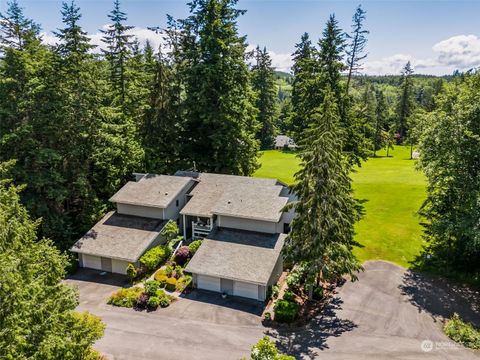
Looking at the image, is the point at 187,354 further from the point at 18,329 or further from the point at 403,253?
the point at 403,253

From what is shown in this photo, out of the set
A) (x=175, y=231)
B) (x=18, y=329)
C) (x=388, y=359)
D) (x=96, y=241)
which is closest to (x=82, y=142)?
(x=96, y=241)

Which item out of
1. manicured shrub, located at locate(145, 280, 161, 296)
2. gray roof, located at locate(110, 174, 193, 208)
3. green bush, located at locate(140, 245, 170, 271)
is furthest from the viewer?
gray roof, located at locate(110, 174, 193, 208)

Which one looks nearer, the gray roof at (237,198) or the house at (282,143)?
the gray roof at (237,198)

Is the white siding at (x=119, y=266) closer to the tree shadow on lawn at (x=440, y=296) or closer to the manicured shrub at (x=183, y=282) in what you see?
the manicured shrub at (x=183, y=282)

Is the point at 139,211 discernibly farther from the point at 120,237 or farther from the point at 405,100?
the point at 405,100

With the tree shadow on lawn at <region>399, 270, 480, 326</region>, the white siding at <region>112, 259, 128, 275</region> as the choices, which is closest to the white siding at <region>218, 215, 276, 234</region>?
the white siding at <region>112, 259, 128, 275</region>

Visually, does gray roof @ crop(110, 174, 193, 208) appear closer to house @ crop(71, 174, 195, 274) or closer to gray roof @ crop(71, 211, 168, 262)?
house @ crop(71, 174, 195, 274)

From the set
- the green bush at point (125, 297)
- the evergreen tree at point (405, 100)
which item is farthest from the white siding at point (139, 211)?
the evergreen tree at point (405, 100)
